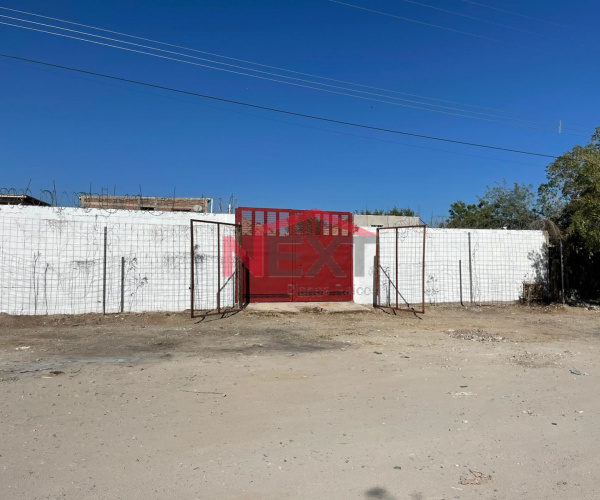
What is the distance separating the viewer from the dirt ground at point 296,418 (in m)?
3.37

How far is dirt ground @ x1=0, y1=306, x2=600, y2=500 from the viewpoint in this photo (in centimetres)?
337

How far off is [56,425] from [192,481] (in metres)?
1.84

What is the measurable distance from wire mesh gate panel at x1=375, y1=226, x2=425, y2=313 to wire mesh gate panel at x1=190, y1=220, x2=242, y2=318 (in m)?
4.40

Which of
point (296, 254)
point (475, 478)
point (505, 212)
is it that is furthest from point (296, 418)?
point (505, 212)

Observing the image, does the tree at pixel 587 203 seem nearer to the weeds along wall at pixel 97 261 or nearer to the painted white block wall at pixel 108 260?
the painted white block wall at pixel 108 260

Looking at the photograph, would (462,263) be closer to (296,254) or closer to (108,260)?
(296,254)

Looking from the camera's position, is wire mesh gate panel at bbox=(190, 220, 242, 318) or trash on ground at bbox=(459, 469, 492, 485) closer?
trash on ground at bbox=(459, 469, 492, 485)

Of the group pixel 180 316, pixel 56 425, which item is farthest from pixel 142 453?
pixel 180 316

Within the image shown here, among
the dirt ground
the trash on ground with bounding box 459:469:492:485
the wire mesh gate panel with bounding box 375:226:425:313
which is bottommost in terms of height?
the trash on ground with bounding box 459:469:492:485

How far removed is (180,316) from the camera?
11297mm

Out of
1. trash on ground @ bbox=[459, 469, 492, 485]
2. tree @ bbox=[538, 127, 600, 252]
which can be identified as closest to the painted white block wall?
tree @ bbox=[538, 127, 600, 252]

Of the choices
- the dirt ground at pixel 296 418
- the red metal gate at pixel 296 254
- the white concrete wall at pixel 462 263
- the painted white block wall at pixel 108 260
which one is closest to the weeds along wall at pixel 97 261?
the painted white block wall at pixel 108 260

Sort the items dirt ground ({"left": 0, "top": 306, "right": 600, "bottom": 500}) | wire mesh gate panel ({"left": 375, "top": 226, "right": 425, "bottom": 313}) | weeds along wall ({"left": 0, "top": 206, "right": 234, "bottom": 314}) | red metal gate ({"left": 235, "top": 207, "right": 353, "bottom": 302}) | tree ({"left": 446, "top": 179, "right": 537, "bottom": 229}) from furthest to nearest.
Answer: tree ({"left": 446, "top": 179, "right": 537, "bottom": 229})
wire mesh gate panel ({"left": 375, "top": 226, "right": 425, "bottom": 313})
red metal gate ({"left": 235, "top": 207, "right": 353, "bottom": 302})
weeds along wall ({"left": 0, "top": 206, "right": 234, "bottom": 314})
dirt ground ({"left": 0, "top": 306, "right": 600, "bottom": 500})

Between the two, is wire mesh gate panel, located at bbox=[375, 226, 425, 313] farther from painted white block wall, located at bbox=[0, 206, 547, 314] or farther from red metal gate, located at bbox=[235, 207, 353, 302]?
red metal gate, located at bbox=[235, 207, 353, 302]
